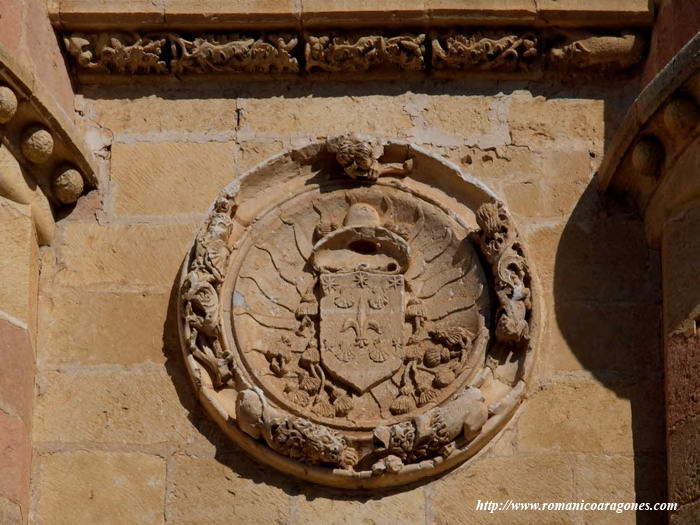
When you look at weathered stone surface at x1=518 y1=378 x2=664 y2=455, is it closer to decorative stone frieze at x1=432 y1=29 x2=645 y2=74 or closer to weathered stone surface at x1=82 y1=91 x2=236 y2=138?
decorative stone frieze at x1=432 y1=29 x2=645 y2=74

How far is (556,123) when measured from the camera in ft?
29.5

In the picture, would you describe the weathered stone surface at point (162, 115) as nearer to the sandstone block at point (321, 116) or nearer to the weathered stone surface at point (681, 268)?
the sandstone block at point (321, 116)

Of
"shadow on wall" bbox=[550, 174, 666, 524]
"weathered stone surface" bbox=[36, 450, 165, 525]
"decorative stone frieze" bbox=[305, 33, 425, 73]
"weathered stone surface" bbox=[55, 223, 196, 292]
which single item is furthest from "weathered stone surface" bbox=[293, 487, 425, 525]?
"decorative stone frieze" bbox=[305, 33, 425, 73]

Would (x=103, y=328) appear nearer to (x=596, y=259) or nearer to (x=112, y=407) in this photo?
(x=112, y=407)

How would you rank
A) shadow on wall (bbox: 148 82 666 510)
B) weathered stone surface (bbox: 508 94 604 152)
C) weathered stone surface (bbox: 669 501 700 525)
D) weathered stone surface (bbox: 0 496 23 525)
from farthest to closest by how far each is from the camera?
weathered stone surface (bbox: 508 94 604 152)
shadow on wall (bbox: 148 82 666 510)
weathered stone surface (bbox: 0 496 23 525)
weathered stone surface (bbox: 669 501 700 525)

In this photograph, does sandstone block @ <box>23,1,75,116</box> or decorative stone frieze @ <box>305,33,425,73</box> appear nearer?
sandstone block @ <box>23,1,75,116</box>

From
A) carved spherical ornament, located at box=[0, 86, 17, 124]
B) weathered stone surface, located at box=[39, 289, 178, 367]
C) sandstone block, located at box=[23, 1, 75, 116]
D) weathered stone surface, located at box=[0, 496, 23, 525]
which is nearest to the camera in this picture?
weathered stone surface, located at box=[0, 496, 23, 525]

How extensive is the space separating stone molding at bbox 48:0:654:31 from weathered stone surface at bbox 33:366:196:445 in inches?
60.0

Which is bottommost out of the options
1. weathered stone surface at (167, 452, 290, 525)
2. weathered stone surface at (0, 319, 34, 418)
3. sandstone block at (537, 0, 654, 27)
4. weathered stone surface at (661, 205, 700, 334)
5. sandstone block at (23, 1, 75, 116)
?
weathered stone surface at (167, 452, 290, 525)

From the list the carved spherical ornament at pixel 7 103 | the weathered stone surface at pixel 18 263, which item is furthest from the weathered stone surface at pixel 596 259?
the carved spherical ornament at pixel 7 103

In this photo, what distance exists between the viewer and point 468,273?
8.69 meters

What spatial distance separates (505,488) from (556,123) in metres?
1.62

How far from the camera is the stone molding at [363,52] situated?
901 cm

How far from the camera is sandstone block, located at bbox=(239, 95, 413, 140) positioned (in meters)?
9.00
